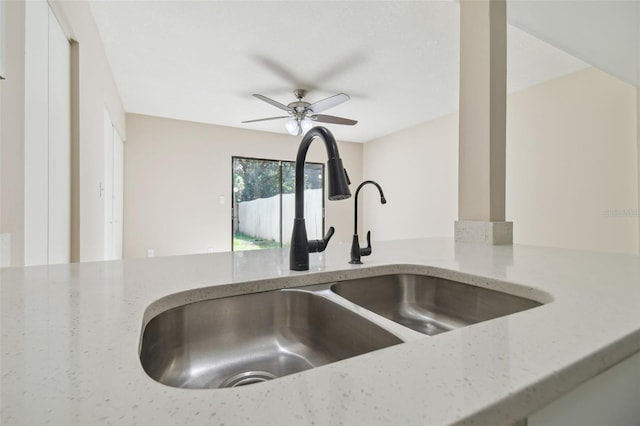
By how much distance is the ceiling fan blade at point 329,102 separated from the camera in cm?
281

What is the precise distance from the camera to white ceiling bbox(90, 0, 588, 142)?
6.97ft

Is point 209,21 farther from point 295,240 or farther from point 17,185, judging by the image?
point 295,240

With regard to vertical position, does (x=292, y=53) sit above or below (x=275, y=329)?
above

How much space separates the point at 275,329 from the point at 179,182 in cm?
443

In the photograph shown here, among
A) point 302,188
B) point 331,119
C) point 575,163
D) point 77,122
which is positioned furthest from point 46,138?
point 575,163

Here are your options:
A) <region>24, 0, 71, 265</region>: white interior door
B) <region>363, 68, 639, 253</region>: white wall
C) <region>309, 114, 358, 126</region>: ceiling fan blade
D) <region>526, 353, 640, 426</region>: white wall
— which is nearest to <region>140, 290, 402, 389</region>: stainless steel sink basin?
<region>526, 353, 640, 426</region>: white wall

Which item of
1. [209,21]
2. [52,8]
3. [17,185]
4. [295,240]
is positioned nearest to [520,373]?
[295,240]

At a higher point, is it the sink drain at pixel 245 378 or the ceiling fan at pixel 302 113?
the ceiling fan at pixel 302 113

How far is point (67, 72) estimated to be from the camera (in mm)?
1762

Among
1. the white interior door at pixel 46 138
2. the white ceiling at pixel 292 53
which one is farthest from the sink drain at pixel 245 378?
the white ceiling at pixel 292 53

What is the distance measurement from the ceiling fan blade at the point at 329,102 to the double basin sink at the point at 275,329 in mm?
2342

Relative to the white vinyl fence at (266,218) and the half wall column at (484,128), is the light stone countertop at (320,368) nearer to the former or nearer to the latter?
the half wall column at (484,128)

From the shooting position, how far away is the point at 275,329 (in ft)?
2.39

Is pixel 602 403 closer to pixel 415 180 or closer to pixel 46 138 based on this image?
pixel 46 138
